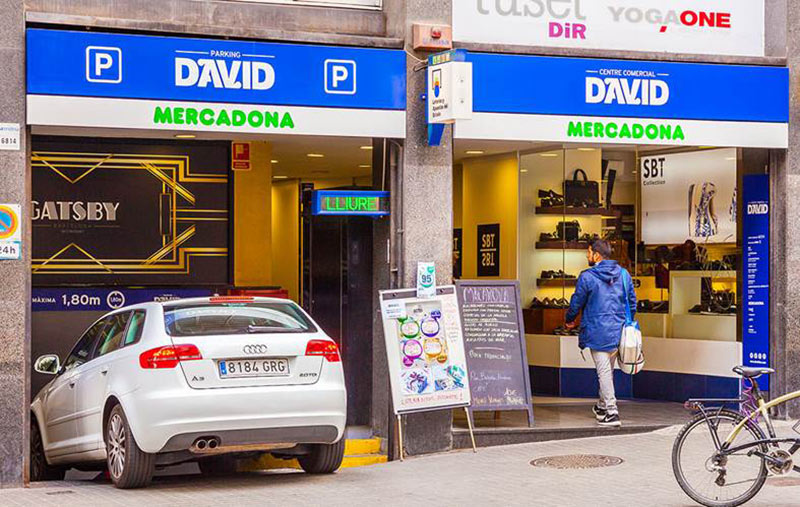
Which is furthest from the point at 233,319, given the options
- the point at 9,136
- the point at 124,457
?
the point at 9,136

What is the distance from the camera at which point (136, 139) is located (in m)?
14.7

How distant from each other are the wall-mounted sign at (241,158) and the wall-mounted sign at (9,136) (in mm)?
4127

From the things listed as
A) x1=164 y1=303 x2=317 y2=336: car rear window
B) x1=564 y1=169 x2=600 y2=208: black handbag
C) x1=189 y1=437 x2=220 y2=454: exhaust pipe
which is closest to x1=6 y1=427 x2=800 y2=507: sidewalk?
x1=189 y1=437 x2=220 y2=454: exhaust pipe

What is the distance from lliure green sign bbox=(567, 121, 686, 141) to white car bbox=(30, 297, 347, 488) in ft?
12.8

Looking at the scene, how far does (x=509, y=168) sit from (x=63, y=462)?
22.7ft

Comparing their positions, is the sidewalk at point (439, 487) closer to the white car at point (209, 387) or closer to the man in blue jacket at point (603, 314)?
the white car at point (209, 387)

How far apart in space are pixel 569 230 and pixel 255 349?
720 centimetres

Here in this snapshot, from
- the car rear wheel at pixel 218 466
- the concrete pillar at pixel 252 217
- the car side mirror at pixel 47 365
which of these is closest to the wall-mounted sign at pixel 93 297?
the concrete pillar at pixel 252 217

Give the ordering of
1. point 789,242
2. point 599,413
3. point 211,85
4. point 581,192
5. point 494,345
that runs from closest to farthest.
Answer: point 211,85, point 494,345, point 599,413, point 789,242, point 581,192

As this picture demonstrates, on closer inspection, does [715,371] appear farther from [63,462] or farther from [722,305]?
[63,462]

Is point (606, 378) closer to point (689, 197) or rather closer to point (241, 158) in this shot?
point (689, 197)

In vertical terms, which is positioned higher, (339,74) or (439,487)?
(339,74)

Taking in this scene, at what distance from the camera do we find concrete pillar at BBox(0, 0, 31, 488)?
10.9 m

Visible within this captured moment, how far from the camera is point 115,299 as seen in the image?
1473 centimetres
